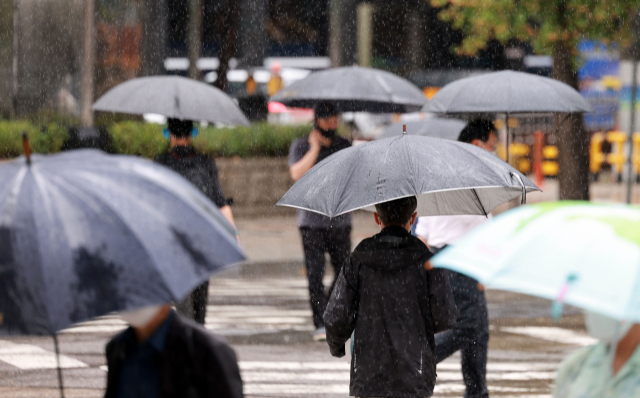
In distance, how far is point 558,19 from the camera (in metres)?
17.7

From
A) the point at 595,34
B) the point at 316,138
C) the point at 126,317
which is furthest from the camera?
the point at 595,34

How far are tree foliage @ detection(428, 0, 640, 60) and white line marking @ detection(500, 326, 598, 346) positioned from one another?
327 inches

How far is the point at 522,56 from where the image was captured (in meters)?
40.4

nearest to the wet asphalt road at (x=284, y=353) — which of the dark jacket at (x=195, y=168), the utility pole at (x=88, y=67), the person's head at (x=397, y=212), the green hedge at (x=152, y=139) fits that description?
the dark jacket at (x=195, y=168)

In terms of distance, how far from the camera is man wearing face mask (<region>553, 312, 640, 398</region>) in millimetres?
2992

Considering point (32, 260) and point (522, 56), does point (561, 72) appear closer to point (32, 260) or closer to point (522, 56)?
point (32, 260)

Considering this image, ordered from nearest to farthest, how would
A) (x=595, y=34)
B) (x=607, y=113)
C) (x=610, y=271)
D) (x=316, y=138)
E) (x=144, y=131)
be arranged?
(x=610, y=271) < (x=316, y=138) < (x=595, y=34) < (x=144, y=131) < (x=607, y=113)

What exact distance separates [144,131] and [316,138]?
12254 millimetres

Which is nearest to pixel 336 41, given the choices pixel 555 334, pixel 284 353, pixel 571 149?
pixel 571 149

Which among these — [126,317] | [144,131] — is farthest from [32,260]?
[144,131]

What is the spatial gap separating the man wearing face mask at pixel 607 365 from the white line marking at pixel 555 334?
6.47 meters

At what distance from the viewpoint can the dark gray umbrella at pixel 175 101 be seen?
786 centimetres

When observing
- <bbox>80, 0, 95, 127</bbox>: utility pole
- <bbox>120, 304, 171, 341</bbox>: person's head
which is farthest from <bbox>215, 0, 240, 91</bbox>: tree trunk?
<bbox>120, 304, 171, 341</bbox>: person's head

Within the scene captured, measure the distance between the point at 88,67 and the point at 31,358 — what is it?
14.2m
